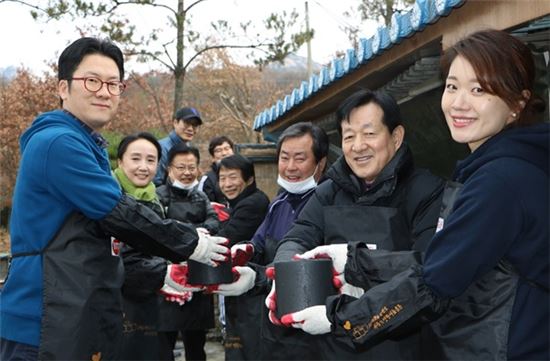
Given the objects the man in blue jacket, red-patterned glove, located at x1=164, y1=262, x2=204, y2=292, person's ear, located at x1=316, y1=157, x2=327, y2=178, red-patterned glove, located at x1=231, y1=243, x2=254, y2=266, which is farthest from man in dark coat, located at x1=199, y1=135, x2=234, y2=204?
the man in blue jacket

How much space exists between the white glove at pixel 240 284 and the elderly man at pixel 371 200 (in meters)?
0.61

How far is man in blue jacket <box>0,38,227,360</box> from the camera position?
7.29 feet

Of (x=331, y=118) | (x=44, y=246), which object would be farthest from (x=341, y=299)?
(x=331, y=118)

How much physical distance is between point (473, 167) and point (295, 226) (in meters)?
1.01

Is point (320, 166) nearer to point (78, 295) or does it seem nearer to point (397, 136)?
point (397, 136)

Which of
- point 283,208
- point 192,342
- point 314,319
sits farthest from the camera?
point 192,342

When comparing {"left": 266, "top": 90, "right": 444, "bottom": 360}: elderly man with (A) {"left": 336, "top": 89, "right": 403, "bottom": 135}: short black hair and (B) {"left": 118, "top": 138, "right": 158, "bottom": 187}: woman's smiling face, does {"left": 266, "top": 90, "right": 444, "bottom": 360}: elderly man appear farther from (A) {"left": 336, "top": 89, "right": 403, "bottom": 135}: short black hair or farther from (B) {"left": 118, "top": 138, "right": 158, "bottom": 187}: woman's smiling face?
(B) {"left": 118, "top": 138, "right": 158, "bottom": 187}: woman's smiling face

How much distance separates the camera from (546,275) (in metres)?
1.53

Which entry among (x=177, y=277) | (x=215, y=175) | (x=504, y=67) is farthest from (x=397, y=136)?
(x=215, y=175)

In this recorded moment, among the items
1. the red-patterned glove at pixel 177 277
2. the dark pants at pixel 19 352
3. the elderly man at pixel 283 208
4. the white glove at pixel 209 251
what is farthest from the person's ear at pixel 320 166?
the dark pants at pixel 19 352

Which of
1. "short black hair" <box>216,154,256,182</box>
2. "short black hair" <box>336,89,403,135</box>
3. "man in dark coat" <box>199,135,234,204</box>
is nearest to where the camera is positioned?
"short black hair" <box>336,89,403,135</box>

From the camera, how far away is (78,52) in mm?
2543

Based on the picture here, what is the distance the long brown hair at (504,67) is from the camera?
1707 millimetres

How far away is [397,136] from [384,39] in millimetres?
1329
